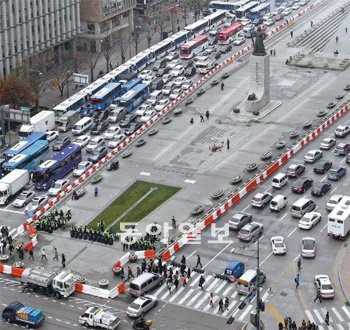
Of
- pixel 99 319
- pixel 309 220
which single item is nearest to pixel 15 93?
pixel 309 220

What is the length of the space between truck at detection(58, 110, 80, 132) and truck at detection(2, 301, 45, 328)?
59.7 metres

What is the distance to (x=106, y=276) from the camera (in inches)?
3994

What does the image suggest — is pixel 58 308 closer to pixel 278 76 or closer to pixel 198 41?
pixel 278 76

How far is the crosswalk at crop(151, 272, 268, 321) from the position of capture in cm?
9325

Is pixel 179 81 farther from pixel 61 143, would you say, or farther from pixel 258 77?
pixel 61 143

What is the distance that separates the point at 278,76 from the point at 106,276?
83252 millimetres

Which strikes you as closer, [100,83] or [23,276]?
[23,276]

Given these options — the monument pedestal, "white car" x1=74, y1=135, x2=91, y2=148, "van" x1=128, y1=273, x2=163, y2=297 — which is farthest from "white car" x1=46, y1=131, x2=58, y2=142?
"van" x1=128, y1=273, x2=163, y2=297

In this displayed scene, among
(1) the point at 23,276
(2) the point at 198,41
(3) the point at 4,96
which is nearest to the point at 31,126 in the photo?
(3) the point at 4,96

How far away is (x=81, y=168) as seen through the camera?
131m

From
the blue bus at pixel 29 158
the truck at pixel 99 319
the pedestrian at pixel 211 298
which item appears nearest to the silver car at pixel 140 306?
the truck at pixel 99 319

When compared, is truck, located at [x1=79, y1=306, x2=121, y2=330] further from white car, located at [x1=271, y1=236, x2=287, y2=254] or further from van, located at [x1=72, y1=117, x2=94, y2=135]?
van, located at [x1=72, y1=117, x2=94, y2=135]

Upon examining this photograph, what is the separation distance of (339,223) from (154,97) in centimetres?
6336

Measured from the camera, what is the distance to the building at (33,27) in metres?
167
